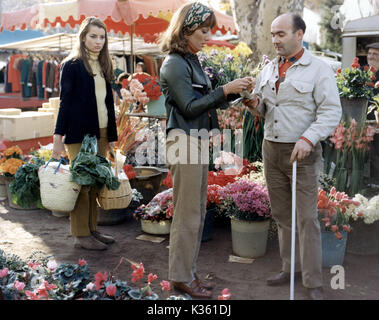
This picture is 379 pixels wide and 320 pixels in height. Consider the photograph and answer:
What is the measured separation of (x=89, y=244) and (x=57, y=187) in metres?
0.72

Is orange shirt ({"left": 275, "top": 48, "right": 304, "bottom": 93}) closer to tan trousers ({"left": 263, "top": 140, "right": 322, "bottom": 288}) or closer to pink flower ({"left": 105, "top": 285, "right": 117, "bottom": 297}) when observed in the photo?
tan trousers ({"left": 263, "top": 140, "right": 322, "bottom": 288})

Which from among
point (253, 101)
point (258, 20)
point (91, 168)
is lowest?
point (91, 168)

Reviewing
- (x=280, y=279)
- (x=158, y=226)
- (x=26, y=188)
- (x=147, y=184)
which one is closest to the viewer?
(x=280, y=279)

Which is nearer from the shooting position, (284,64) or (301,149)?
(301,149)

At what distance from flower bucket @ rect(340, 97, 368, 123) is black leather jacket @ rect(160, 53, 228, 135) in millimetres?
1960

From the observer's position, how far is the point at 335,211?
3.70 metres

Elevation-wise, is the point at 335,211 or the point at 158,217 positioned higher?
the point at 335,211

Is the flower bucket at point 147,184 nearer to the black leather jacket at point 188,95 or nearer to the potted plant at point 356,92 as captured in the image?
the potted plant at point 356,92

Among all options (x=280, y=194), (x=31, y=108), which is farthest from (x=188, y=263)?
(x=31, y=108)

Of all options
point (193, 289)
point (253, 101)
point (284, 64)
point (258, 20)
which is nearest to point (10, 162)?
point (193, 289)

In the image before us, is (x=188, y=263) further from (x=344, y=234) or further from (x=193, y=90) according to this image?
(x=344, y=234)

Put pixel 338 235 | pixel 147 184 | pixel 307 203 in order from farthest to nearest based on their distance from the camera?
pixel 147 184
pixel 338 235
pixel 307 203

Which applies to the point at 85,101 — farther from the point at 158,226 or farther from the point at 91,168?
the point at 158,226

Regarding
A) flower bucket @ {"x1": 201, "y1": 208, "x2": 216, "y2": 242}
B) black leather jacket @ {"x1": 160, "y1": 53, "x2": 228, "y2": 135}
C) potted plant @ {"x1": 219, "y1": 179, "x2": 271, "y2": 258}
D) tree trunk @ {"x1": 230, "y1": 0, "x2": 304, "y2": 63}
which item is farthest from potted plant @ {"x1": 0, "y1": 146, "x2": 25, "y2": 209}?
tree trunk @ {"x1": 230, "y1": 0, "x2": 304, "y2": 63}
